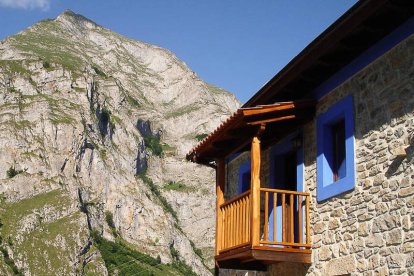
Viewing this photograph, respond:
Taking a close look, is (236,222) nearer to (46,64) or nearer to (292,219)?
(292,219)

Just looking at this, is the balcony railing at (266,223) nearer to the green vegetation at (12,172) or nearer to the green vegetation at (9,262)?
the green vegetation at (9,262)

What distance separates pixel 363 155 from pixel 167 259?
12851cm

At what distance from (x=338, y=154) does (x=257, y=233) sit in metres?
2.16

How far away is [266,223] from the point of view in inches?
428

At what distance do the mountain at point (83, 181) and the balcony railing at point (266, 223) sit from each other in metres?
86.8

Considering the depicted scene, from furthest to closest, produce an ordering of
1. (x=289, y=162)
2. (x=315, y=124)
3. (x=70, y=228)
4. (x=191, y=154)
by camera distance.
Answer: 1. (x=70, y=228)
2. (x=191, y=154)
3. (x=289, y=162)
4. (x=315, y=124)

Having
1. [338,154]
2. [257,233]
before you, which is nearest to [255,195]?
[257,233]

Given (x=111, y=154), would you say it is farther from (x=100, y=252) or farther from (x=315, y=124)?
(x=315, y=124)

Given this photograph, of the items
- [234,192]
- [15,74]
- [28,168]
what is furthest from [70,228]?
[234,192]

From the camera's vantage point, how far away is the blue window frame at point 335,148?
9586 mm

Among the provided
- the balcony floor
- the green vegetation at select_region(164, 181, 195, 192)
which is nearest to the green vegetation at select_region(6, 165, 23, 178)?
the green vegetation at select_region(164, 181, 195, 192)

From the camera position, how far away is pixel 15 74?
13400 centimetres

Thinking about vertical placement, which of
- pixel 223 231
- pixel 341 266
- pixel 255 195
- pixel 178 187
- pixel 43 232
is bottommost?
pixel 341 266

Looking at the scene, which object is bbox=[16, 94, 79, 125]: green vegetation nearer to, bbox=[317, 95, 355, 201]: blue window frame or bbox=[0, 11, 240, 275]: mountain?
bbox=[0, 11, 240, 275]: mountain
